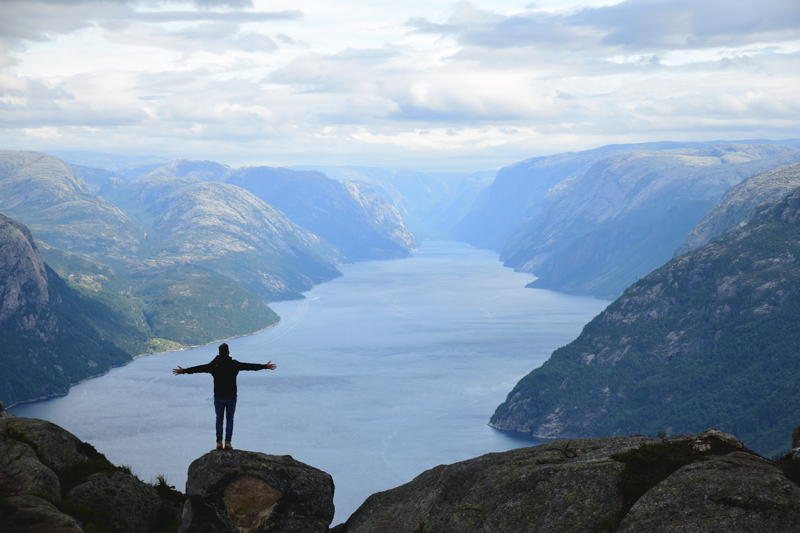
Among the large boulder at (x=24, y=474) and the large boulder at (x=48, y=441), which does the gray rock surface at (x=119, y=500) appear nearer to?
the large boulder at (x=24, y=474)

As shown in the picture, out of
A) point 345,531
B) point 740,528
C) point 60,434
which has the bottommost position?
point 345,531

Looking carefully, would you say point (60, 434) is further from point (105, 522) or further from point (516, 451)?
point (516, 451)

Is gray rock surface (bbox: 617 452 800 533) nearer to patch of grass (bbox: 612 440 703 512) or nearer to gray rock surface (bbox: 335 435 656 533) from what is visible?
patch of grass (bbox: 612 440 703 512)

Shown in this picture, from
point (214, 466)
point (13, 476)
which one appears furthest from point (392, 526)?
point (13, 476)

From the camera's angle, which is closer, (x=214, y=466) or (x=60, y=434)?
(x=214, y=466)

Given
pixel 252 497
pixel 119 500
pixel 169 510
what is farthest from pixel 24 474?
pixel 252 497

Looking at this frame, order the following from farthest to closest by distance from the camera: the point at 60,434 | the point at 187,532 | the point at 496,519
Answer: the point at 60,434
the point at 187,532
the point at 496,519

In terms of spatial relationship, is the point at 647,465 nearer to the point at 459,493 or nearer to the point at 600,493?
the point at 600,493

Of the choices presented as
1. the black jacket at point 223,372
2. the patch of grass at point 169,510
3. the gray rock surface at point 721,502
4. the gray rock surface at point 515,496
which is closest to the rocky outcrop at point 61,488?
the patch of grass at point 169,510
